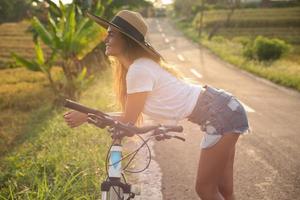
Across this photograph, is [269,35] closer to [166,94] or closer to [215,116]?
[215,116]

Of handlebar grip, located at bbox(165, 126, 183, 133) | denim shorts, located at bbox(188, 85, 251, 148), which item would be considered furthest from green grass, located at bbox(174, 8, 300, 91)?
handlebar grip, located at bbox(165, 126, 183, 133)

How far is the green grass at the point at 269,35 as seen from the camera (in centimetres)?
1580

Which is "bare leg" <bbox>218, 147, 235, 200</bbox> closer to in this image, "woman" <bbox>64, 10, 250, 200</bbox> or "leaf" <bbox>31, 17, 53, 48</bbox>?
"woman" <bbox>64, 10, 250, 200</bbox>

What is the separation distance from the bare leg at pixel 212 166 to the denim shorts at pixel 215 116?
0.15ft

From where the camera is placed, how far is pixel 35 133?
→ 8430 millimetres

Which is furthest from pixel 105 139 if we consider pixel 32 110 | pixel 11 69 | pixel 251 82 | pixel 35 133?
pixel 11 69

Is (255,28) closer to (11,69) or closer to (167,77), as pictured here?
(11,69)

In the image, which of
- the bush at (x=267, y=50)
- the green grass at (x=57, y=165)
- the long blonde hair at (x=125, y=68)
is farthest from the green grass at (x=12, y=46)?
the long blonde hair at (x=125, y=68)

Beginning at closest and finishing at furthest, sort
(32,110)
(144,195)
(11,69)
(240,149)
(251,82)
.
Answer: (144,195)
(240,149)
(32,110)
(251,82)
(11,69)

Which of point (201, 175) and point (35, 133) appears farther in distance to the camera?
point (35, 133)

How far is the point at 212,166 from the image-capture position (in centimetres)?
319

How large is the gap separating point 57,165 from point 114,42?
287cm

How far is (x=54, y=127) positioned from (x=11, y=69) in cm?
1533

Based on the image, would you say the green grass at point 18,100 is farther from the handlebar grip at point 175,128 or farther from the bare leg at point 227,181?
the handlebar grip at point 175,128
